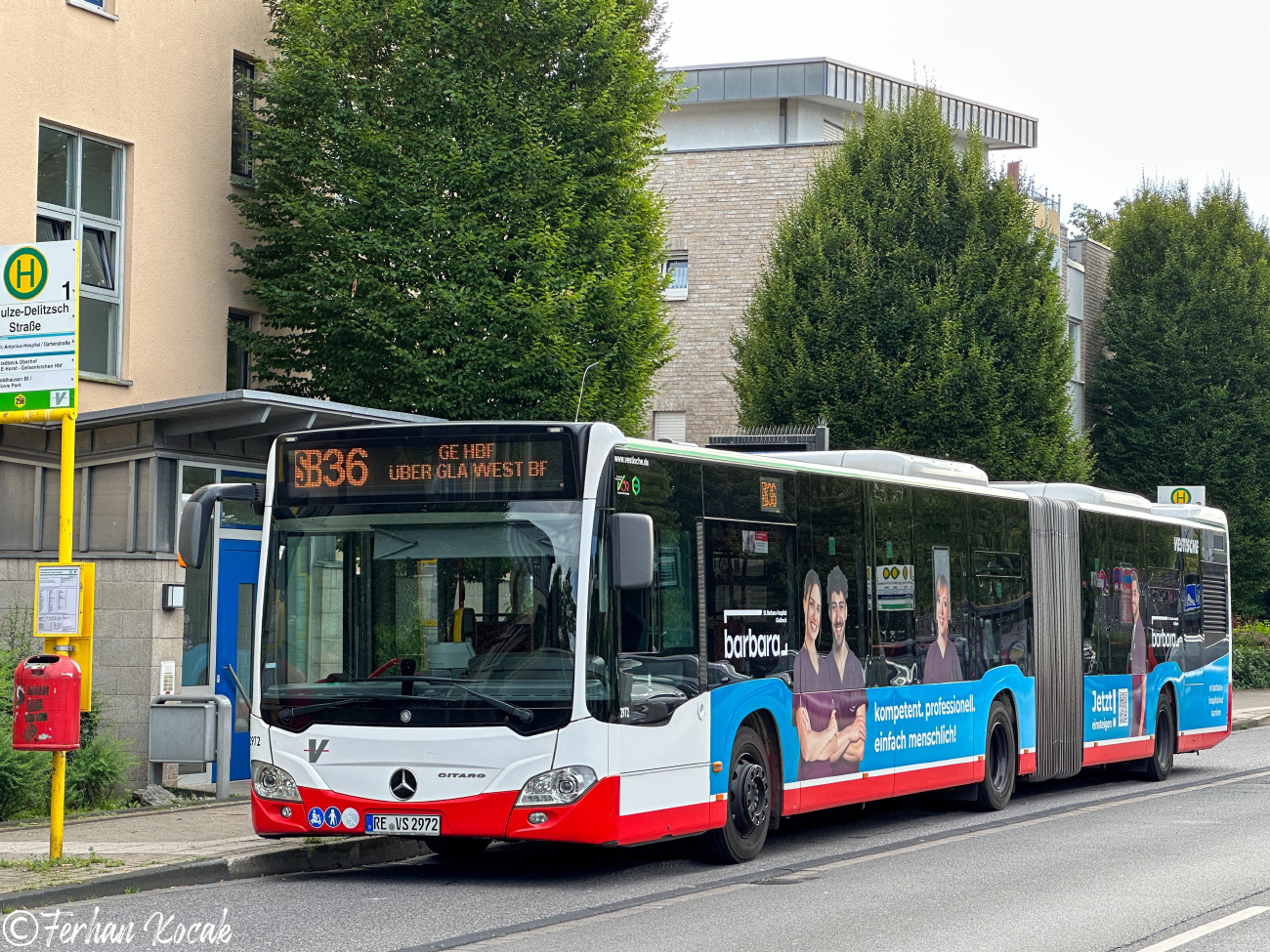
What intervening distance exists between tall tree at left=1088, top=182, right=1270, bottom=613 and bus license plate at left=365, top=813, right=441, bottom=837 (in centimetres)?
3365

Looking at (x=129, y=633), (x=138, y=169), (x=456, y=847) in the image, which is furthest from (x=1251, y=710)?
(x=456, y=847)

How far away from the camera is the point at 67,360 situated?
10.7m

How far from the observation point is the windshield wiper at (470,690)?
10.4 metres

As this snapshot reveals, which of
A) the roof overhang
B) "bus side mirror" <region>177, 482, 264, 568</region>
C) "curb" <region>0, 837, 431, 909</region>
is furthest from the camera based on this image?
the roof overhang

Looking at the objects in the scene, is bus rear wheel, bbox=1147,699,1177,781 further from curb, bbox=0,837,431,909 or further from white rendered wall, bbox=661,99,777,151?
white rendered wall, bbox=661,99,777,151

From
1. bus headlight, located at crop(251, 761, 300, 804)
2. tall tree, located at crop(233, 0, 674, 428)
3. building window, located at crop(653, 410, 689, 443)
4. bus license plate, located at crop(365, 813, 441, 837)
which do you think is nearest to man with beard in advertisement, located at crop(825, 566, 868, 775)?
bus license plate, located at crop(365, 813, 441, 837)

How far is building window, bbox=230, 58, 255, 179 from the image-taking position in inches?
802

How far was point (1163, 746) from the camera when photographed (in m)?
19.9

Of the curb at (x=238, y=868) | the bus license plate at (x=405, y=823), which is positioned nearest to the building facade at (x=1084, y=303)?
the curb at (x=238, y=868)

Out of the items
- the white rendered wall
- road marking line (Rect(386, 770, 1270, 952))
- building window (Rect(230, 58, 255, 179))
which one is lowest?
road marking line (Rect(386, 770, 1270, 952))

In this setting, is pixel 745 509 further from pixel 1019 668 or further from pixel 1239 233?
pixel 1239 233

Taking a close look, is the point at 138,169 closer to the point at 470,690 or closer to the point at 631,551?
the point at 470,690

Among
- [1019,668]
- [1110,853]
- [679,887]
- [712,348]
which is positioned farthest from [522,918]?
[712,348]

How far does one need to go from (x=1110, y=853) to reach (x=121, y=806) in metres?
7.90
